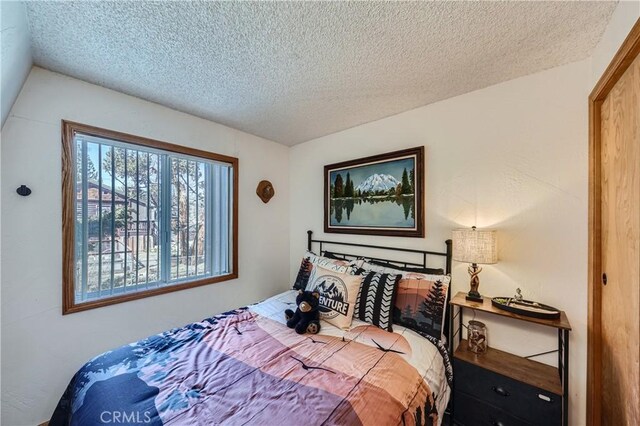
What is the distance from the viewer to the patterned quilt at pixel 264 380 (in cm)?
102

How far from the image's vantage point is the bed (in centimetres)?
102

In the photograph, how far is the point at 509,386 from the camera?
55.5 inches

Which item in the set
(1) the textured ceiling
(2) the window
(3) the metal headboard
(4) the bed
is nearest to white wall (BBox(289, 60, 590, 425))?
(3) the metal headboard

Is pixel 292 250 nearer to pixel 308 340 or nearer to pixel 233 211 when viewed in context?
pixel 233 211

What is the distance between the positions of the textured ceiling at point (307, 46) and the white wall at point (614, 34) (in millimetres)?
48

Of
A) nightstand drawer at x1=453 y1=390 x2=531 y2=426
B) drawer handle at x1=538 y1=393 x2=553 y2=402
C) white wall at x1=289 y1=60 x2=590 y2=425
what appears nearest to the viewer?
drawer handle at x1=538 y1=393 x2=553 y2=402

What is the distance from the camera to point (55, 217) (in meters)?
1.68

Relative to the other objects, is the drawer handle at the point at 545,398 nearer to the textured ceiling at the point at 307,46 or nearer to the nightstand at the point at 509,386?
the nightstand at the point at 509,386

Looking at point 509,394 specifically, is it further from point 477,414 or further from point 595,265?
point 595,265

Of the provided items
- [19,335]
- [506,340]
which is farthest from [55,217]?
[506,340]

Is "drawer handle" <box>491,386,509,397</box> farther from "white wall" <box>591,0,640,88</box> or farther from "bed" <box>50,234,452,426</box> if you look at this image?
"white wall" <box>591,0,640,88</box>

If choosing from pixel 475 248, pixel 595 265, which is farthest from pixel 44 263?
pixel 595 265

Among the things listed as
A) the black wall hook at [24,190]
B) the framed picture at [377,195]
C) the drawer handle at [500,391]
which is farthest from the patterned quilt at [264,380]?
the black wall hook at [24,190]

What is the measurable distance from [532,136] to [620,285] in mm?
1015
